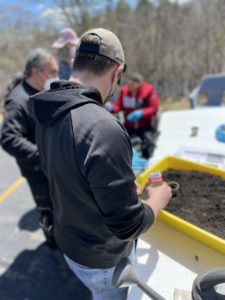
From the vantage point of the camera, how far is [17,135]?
1.92 m

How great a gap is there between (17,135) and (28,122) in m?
0.13

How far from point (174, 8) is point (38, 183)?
23.4ft

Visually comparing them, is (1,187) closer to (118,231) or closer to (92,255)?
(92,255)

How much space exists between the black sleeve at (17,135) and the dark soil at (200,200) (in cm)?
95

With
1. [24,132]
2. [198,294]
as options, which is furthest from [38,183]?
[198,294]

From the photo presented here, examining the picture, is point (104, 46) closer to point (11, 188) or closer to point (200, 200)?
point (200, 200)

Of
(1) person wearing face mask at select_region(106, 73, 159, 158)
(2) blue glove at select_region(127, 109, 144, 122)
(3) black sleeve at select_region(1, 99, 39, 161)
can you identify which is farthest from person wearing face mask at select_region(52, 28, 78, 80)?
(3) black sleeve at select_region(1, 99, 39, 161)

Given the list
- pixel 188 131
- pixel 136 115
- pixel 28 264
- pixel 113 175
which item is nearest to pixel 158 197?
pixel 113 175

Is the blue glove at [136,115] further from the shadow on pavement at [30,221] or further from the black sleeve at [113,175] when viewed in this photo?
the black sleeve at [113,175]

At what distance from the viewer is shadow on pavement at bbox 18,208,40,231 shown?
265 centimetres

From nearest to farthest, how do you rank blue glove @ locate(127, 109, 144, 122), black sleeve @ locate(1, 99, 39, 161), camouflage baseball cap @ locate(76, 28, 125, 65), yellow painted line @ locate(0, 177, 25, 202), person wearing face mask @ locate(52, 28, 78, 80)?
camouflage baseball cap @ locate(76, 28, 125, 65), black sleeve @ locate(1, 99, 39, 161), person wearing face mask @ locate(52, 28, 78, 80), yellow painted line @ locate(0, 177, 25, 202), blue glove @ locate(127, 109, 144, 122)

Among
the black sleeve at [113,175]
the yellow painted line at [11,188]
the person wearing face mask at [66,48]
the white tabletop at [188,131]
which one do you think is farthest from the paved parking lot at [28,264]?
the person wearing face mask at [66,48]

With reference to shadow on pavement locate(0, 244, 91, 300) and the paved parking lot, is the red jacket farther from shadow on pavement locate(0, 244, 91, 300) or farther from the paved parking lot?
shadow on pavement locate(0, 244, 91, 300)

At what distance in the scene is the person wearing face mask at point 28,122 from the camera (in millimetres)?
1914
